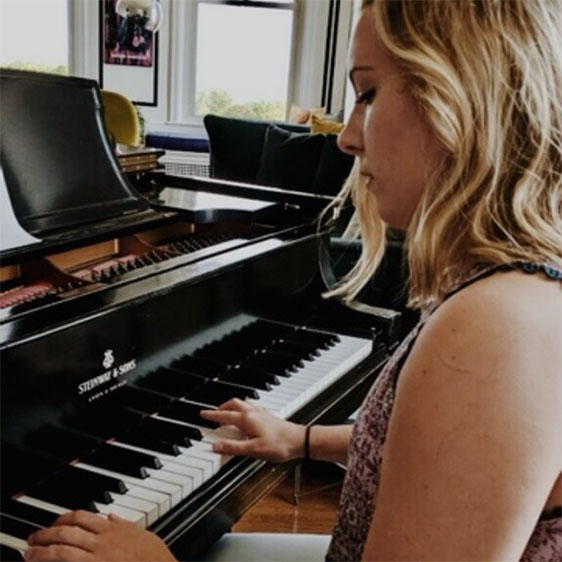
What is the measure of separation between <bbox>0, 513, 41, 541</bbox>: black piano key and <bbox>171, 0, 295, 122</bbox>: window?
6032mm

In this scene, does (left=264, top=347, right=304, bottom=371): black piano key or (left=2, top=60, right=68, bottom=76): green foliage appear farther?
(left=2, top=60, right=68, bottom=76): green foliage

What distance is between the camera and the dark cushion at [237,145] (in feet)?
16.5

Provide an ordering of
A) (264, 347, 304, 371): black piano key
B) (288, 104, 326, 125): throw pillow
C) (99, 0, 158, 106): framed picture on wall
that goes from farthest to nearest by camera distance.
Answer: (99, 0, 158, 106): framed picture on wall
(288, 104, 326, 125): throw pillow
(264, 347, 304, 371): black piano key

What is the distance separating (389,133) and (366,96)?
0.07 metres

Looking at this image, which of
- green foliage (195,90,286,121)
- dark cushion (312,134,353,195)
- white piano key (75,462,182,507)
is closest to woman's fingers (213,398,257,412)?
white piano key (75,462,182,507)

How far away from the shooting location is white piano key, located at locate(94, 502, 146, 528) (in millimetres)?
995

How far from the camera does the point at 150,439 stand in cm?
118

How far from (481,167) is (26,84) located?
1060mm

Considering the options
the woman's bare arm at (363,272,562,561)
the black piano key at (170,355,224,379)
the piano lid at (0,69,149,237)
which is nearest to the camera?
the woman's bare arm at (363,272,562,561)

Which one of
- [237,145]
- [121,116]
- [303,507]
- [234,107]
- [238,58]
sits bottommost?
[303,507]

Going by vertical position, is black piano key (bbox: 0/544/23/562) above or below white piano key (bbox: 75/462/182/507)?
below

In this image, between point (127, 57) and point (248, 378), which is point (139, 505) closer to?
point (248, 378)

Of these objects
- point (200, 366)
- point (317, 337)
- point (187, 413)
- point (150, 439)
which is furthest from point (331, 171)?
point (150, 439)

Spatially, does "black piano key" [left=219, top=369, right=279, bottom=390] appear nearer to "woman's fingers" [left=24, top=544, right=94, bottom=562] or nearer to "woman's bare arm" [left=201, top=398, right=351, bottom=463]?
"woman's bare arm" [left=201, top=398, right=351, bottom=463]
